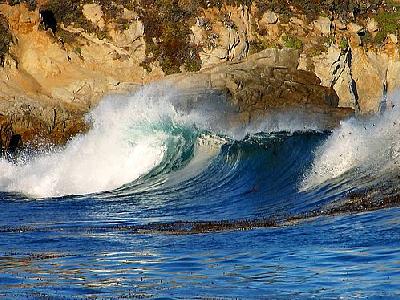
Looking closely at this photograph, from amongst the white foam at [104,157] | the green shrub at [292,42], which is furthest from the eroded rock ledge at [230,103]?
the white foam at [104,157]

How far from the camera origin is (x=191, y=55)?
33.8m

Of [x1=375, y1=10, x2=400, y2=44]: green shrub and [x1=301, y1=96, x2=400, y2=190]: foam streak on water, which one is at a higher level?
[x1=375, y1=10, x2=400, y2=44]: green shrub

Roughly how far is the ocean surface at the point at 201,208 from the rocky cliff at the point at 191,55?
1.95 metres

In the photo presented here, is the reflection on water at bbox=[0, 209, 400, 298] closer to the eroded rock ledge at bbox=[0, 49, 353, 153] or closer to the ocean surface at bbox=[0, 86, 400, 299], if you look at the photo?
the ocean surface at bbox=[0, 86, 400, 299]

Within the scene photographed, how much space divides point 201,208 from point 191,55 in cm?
1725

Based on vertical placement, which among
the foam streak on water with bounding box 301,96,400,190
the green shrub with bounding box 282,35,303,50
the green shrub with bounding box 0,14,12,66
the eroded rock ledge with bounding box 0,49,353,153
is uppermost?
the green shrub with bounding box 0,14,12,66

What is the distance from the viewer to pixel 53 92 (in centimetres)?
3089

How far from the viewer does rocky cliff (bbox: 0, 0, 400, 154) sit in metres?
30.5

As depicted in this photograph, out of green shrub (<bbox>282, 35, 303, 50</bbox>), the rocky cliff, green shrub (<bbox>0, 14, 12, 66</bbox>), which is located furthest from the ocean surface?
green shrub (<bbox>282, 35, 303, 50</bbox>)

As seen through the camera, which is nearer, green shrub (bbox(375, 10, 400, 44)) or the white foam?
the white foam

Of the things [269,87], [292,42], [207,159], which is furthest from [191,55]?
[207,159]

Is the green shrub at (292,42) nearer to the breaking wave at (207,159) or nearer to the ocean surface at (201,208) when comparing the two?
the ocean surface at (201,208)

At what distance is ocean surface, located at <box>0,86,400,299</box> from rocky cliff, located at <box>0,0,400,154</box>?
1.95 metres

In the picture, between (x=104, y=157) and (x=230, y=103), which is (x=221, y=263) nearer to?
(x=104, y=157)
